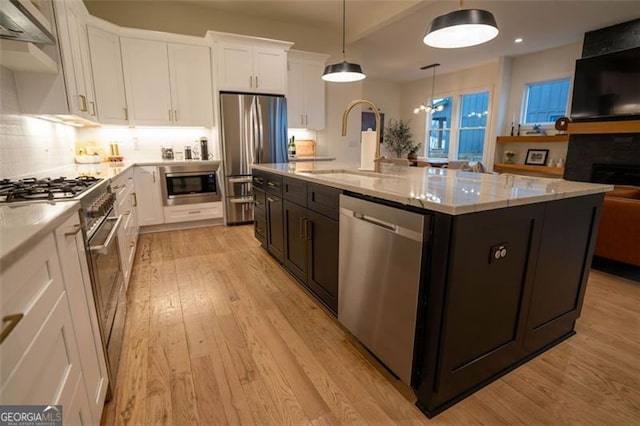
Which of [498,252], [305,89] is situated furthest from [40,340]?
[305,89]

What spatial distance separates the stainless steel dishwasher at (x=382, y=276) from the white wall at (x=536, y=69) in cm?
649

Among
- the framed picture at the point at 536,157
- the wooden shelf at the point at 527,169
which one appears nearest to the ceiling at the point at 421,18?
the framed picture at the point at 536,157

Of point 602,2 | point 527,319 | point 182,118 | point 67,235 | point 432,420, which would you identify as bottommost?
point 432,420

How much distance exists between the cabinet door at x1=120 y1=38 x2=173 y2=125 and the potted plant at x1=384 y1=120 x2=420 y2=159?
21.7 feet

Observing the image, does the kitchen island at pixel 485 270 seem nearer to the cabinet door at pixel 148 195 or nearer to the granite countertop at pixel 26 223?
the granite countertop at pixel 26 223

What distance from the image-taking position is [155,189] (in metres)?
3.95

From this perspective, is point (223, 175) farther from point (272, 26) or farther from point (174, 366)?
point (174, 366)

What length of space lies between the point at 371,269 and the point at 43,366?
1.25 metres

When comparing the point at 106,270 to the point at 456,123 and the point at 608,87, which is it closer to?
the point at 608,87

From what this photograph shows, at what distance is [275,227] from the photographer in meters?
2.87

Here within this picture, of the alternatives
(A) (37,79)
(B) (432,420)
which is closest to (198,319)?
(B) (432,420)

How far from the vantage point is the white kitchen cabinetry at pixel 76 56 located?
248cm

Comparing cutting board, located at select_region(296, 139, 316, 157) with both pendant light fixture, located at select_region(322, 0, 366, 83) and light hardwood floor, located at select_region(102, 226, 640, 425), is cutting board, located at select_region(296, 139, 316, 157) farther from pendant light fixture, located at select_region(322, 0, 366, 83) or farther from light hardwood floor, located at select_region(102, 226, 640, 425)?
light hardwood floor, located at select_region(102, 226, 640, 425)

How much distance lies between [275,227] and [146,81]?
2771 mm
